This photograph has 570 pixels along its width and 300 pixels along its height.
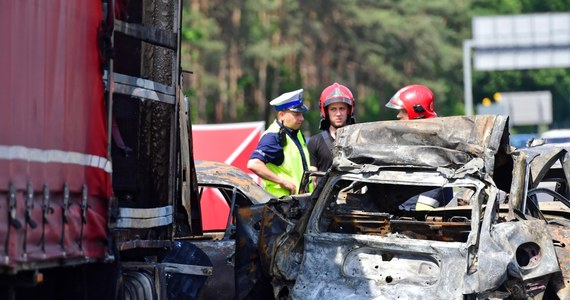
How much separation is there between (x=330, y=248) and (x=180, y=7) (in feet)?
6.43

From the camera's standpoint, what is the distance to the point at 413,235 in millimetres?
9281

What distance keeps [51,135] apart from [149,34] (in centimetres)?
165

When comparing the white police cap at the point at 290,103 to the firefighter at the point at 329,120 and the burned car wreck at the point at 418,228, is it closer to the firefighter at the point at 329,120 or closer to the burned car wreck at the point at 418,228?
the firefighter at the point at 329,120

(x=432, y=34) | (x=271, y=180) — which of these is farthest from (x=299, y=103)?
(x=432, y=34)

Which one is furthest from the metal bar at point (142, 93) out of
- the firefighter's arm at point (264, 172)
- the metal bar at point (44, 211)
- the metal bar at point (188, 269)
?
the firefighter's arm at point (264, 172)

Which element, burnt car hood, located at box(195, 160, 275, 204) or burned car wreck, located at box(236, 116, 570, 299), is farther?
burnt car hood, located at box(195, 160, 275, 204)

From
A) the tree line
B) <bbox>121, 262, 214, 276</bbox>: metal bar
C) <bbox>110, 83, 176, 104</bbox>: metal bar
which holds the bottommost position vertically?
<bbox>121, 262, 214, 276</bbox>: metal bar

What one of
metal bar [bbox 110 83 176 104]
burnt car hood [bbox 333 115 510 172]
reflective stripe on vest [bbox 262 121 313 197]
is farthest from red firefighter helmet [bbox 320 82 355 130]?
metal bar [bbox 110 83 176 104]

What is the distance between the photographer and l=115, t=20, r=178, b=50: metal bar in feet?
24.4

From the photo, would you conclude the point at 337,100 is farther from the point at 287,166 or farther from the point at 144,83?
the point at 144,83

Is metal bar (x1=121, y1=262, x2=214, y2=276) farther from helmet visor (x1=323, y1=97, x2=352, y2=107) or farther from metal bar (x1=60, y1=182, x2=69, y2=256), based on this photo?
helmet visor (x1=323, y1=97, x2=352, y2=107)

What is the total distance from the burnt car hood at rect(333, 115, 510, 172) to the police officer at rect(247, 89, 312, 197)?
1.97 metres

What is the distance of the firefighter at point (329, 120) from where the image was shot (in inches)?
457

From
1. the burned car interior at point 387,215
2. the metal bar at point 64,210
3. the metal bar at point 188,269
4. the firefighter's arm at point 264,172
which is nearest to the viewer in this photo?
the metal bar at point 64,210
